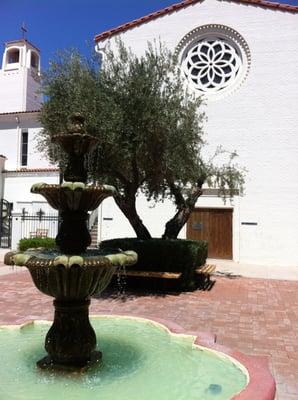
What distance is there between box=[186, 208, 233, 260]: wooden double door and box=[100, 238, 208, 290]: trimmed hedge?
7103 millimetres

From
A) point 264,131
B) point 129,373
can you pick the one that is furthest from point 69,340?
point 264,131

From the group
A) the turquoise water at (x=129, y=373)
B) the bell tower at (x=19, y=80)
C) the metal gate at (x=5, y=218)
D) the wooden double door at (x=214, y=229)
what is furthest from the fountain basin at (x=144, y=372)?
the bell tower at (x=19, y=80)

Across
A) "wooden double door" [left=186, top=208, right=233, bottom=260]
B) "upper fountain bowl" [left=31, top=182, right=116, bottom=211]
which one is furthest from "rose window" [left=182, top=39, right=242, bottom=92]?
"upper fountain bowl" [left=31, top=182, right=116, bottom=211]

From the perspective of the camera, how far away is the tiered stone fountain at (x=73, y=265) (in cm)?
417

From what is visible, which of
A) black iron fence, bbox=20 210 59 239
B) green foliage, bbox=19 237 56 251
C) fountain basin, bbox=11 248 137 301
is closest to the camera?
fountain basin, bbox=11 248 137 301

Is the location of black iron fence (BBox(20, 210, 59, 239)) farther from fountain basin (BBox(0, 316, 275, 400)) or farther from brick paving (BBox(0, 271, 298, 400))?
fountain basin (BBox(0, 316, 275, 400))

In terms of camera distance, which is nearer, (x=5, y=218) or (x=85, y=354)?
(x=85, y=354)

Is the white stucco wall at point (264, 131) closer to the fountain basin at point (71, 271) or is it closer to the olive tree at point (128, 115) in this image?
the olive tree at point (128, 115)

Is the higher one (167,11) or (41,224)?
(167,11)

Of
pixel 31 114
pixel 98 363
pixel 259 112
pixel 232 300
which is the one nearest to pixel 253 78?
pixel 259 112

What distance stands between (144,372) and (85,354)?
2.18ft

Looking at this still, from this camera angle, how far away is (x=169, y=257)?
1023 cm

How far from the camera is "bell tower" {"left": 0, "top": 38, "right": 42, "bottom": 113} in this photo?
30.0 m

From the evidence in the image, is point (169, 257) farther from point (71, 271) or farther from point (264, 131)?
point (264, 131)
